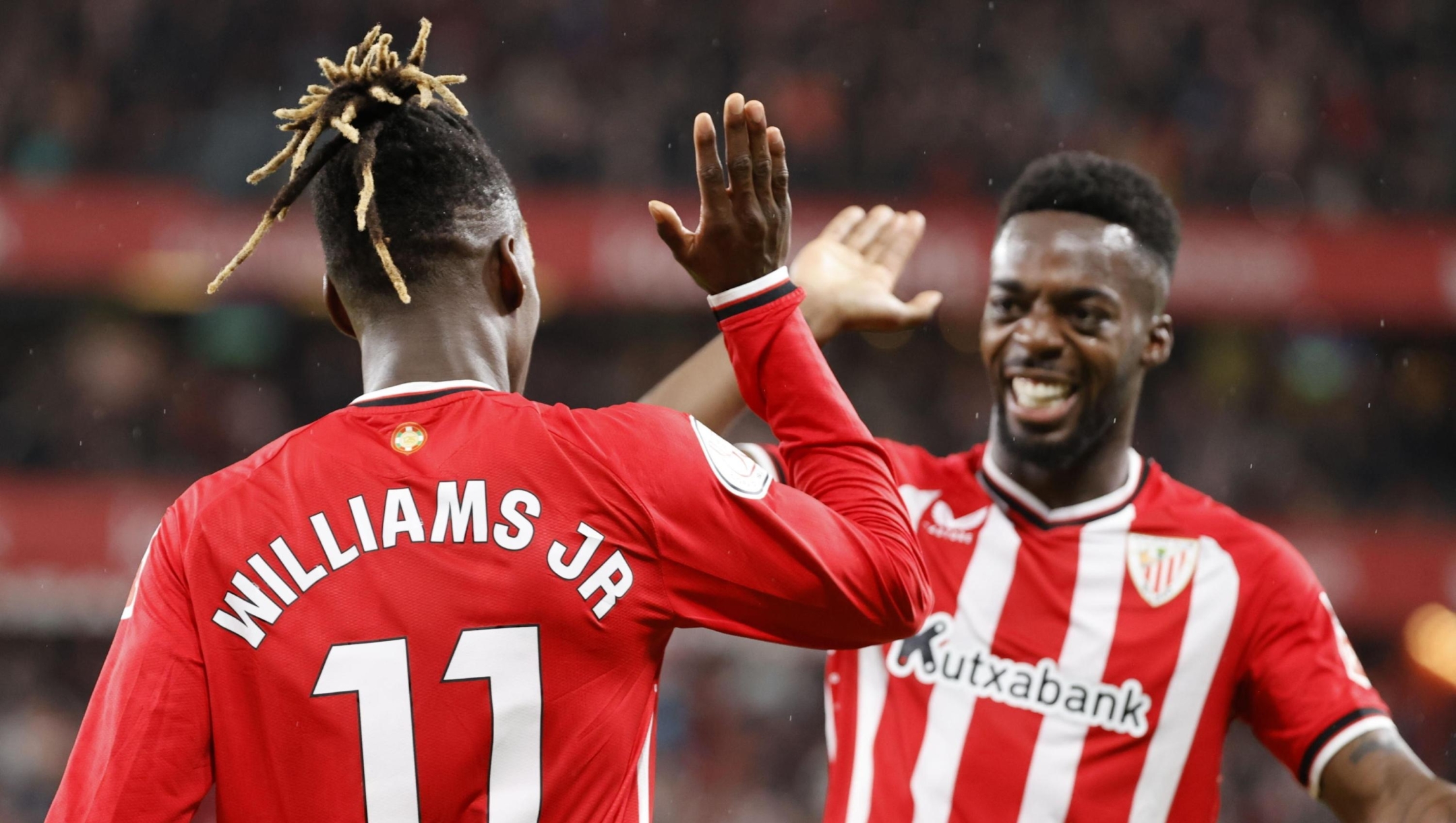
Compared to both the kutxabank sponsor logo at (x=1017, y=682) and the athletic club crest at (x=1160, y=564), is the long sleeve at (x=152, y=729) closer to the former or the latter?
the kutxabank sponsor logo at (x=1017, y=682)

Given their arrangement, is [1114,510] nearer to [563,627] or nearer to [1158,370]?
[563,627]

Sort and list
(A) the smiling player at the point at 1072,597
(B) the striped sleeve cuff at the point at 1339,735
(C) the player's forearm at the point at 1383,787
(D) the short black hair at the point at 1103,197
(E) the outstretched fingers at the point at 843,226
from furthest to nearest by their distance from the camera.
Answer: (D) the short black hair at the point at 1103,197 < (E) the outstretched fingers at the point at 843,226 < (A) the smiling player at the point at 1072,597 < (B) the striped sleeve cuff at the point at 1339,735 < (C) the player's forearm at the point at 1383,787

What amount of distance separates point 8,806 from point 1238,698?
10584 millimetres

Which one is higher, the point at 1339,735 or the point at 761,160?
the point at 761,160

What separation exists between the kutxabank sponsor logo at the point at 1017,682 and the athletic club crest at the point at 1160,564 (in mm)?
224

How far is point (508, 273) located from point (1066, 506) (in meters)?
1.67

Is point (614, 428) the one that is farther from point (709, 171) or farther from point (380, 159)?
point (380, 159)

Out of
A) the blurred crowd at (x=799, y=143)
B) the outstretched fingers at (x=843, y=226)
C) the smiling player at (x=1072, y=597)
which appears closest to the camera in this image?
the smiling player at (x=1072, y=597)

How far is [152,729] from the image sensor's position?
81.3 inches

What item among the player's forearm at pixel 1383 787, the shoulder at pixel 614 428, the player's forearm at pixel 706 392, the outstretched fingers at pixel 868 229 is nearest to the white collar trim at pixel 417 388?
the shoulder at pixel 614 428

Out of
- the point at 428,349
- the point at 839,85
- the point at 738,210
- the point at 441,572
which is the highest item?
the point at 839,85

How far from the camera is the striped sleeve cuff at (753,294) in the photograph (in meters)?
2.30

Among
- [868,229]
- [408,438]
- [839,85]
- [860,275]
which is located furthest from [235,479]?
[839,85]

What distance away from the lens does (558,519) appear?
206cm
